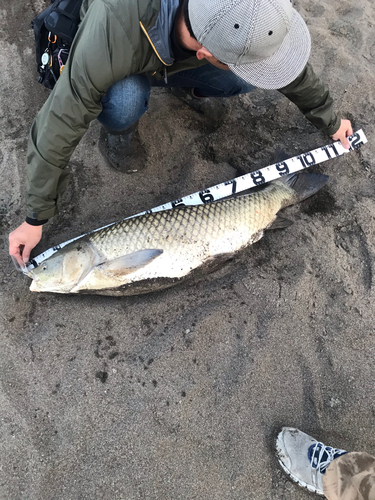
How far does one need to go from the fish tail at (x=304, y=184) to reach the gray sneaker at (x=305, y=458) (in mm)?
1760

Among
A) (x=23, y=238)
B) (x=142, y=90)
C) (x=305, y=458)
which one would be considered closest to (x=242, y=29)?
(x=142, y=90)

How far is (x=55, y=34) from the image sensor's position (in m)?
2.23

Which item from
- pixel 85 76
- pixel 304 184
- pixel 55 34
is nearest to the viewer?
pixel 85 76

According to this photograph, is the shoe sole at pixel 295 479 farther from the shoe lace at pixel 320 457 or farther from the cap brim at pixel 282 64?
the cap brim at pixel 282 64

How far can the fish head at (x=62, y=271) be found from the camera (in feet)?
8.04

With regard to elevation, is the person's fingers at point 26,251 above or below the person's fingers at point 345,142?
above

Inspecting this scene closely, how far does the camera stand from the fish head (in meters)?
2.45

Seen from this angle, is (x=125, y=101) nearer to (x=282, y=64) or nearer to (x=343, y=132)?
(x=282, y=64)

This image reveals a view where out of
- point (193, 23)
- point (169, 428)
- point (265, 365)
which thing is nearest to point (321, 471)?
point (265, 365)

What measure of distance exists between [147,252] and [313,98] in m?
1.66

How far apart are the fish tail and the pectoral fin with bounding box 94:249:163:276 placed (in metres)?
1.25

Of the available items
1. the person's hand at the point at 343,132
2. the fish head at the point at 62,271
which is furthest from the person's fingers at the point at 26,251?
the person's hand at the point at 343,132

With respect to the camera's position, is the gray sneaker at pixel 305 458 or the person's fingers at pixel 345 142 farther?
the person's fingers at pixel 345 142

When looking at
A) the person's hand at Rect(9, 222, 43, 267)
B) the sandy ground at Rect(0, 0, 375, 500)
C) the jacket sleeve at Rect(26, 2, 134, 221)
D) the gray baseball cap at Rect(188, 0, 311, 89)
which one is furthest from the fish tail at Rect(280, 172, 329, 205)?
the person's hand at Rect(9, 222, 43, 267)
